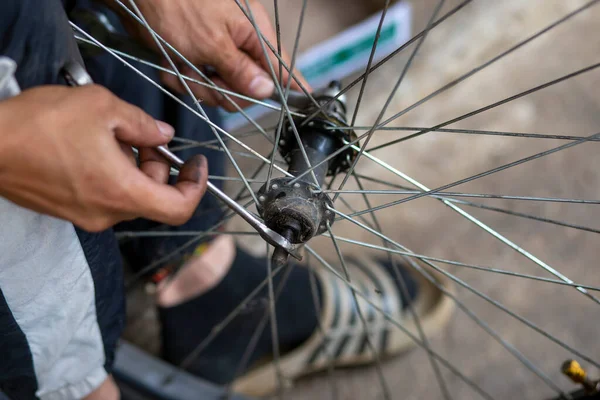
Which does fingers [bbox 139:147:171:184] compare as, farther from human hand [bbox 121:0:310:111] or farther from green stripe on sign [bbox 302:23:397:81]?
green stripe on sign [bbox 302:23:397:81]

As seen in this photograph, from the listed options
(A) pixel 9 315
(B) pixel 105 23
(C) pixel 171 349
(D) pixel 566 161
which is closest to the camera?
(A) pixel 9 315

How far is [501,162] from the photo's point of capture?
39.1 inches

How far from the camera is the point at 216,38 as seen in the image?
45 centimetres

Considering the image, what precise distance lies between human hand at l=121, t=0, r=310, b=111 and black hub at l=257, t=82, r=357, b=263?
0.18 feet

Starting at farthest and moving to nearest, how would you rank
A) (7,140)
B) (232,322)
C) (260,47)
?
(232,322) → (260,47) → (7,140)

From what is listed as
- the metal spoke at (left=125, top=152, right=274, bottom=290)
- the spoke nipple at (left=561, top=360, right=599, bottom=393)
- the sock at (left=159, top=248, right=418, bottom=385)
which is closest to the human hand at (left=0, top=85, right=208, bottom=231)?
the metal spoke at (left=125, top=152, right=274, bottom=290)

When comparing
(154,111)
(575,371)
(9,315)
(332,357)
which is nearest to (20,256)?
(9,315)

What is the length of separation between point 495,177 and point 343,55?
33 cm

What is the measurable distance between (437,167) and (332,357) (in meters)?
0.39

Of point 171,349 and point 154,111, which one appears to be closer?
point 154,111

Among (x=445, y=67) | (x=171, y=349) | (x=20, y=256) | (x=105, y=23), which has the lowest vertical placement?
(x=171, y=349)

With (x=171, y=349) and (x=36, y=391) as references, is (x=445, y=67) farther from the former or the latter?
(x=36, y=391)

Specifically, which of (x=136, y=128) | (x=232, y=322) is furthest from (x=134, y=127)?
(x=232, y=322)

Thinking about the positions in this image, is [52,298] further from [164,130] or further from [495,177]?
[495,177]
